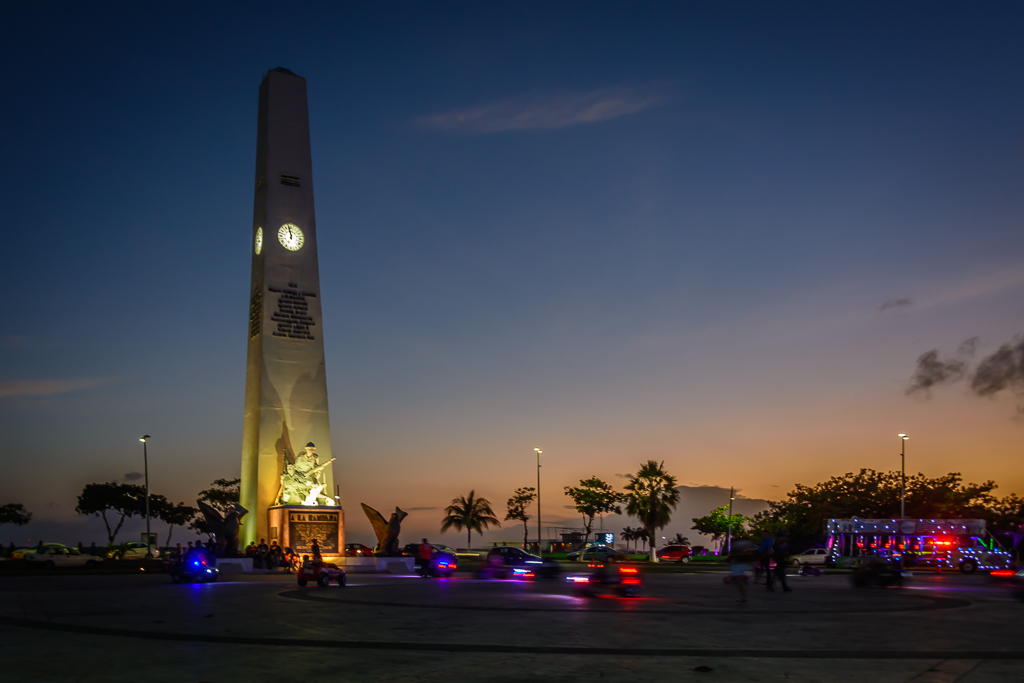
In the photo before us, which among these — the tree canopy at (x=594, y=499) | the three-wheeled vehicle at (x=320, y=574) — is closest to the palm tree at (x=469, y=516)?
the tree canopy at (x=594, y=499)

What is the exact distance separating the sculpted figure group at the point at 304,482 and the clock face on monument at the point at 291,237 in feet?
36.3

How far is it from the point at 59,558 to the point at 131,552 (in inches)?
590

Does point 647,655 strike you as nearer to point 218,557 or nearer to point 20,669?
point 20,669

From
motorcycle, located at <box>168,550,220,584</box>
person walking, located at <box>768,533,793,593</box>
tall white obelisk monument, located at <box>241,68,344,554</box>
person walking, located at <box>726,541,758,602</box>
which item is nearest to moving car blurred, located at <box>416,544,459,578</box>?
motorcycle, located at <box>168,550,220,584</box>

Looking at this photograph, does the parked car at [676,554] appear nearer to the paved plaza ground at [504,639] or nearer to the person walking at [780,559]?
the person walking at [780,559]

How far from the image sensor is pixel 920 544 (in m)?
50.9

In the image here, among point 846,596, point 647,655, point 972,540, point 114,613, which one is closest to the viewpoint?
point 647,655

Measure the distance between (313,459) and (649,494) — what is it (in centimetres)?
3161

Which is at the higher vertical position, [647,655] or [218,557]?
[647,655]

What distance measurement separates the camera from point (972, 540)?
163ft

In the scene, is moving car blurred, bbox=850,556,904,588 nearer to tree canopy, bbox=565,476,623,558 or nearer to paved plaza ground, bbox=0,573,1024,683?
paved plaza ground, bbox=0,573,1024,683

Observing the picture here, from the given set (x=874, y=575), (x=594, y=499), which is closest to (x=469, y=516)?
(x=594, y=499)

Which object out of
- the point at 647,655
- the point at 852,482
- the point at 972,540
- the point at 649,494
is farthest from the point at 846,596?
the point at 852,482

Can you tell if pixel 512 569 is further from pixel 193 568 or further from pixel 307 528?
pixel 307 528
